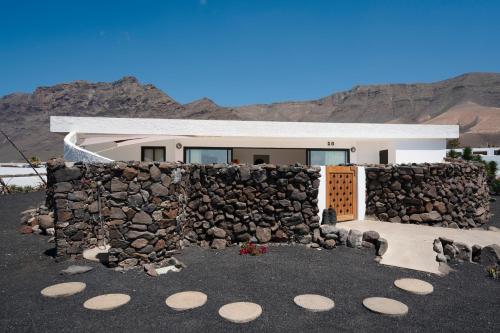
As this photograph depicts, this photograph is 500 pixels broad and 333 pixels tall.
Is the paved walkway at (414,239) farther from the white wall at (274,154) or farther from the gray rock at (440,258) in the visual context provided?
the white wall at (274,154)

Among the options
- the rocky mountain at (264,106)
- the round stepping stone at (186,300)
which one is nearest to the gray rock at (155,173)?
the round stepping stone at (186,300)

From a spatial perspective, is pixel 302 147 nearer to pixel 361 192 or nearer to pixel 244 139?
pixel 244 139

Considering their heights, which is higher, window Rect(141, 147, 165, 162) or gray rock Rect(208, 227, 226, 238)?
window Rect(141, 147, 165, 162)

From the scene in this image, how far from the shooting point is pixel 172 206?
8.49m

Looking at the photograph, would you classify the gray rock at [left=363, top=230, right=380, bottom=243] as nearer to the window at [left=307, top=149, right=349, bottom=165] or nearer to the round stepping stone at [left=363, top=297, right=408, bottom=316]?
the round stepping stone at [left=363, top=297, right=408, bottom=316]

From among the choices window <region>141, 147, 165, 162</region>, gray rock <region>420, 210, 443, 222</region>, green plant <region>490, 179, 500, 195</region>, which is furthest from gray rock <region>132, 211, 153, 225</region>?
green plant <region>490, 179, 500, 195</region>

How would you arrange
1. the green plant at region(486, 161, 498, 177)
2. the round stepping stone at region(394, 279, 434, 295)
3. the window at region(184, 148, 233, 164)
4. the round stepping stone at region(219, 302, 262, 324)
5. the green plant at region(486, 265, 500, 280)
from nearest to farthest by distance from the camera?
the round stepping stone at region(219, 302, 262, 324) → the round stepping stone at region(394, 279, 434, 295) → the green plant at region(486, 265, 500, 280) → the window at region(184, 148, 233, 164) → the green plant at region(486, 161, 498, 177)

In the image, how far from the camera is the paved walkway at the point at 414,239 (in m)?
8.24

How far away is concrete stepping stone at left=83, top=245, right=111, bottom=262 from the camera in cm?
869

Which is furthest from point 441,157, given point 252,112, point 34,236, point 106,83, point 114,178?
point 106,83

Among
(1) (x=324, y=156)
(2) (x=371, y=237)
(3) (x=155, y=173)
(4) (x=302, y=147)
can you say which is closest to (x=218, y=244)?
(3) (x=155, y=173)

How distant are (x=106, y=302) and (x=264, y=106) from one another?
402 ft

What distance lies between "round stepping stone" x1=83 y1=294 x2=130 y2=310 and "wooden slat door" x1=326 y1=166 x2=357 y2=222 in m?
7.32

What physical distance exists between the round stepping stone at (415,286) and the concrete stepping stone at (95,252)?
6.91m
